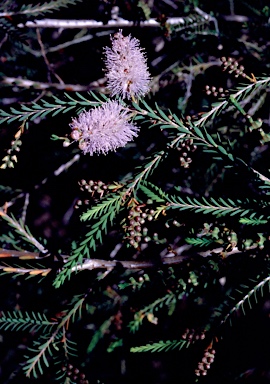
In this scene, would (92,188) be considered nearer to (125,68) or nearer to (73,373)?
(125,68)

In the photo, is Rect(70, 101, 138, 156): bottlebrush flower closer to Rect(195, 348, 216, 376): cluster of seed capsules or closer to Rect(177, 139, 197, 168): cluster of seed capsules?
Rect(177, 139, 197, 168): cluster of seed capsules

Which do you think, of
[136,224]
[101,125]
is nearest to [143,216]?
[136,224]

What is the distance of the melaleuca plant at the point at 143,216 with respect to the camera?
1.15 metres

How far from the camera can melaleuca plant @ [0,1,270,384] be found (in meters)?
1.15

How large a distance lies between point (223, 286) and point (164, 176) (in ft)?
2.51

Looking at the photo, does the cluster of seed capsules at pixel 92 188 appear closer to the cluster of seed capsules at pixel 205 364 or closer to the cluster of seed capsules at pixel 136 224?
the cluster of seed capsules at pixel 136 224

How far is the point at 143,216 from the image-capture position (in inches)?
46.8

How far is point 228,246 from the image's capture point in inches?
47.9

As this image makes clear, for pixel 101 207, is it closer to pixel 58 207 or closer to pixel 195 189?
pixel 195 189

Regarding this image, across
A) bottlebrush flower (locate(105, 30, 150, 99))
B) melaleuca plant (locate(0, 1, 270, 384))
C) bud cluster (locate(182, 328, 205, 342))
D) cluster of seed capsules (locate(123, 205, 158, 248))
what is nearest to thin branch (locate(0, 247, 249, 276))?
melaleuca plant (locate(0, 1, 270, 384))

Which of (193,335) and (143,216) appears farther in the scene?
(193,335)

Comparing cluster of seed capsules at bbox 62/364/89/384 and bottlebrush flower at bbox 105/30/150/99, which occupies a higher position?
bottlebrush flower at bbox 105/30/150/99

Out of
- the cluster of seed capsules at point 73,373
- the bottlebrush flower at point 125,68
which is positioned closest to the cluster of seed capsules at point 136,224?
the bottlebrush flower at point 125,68

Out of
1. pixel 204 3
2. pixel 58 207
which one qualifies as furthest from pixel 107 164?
pixel 58 207
